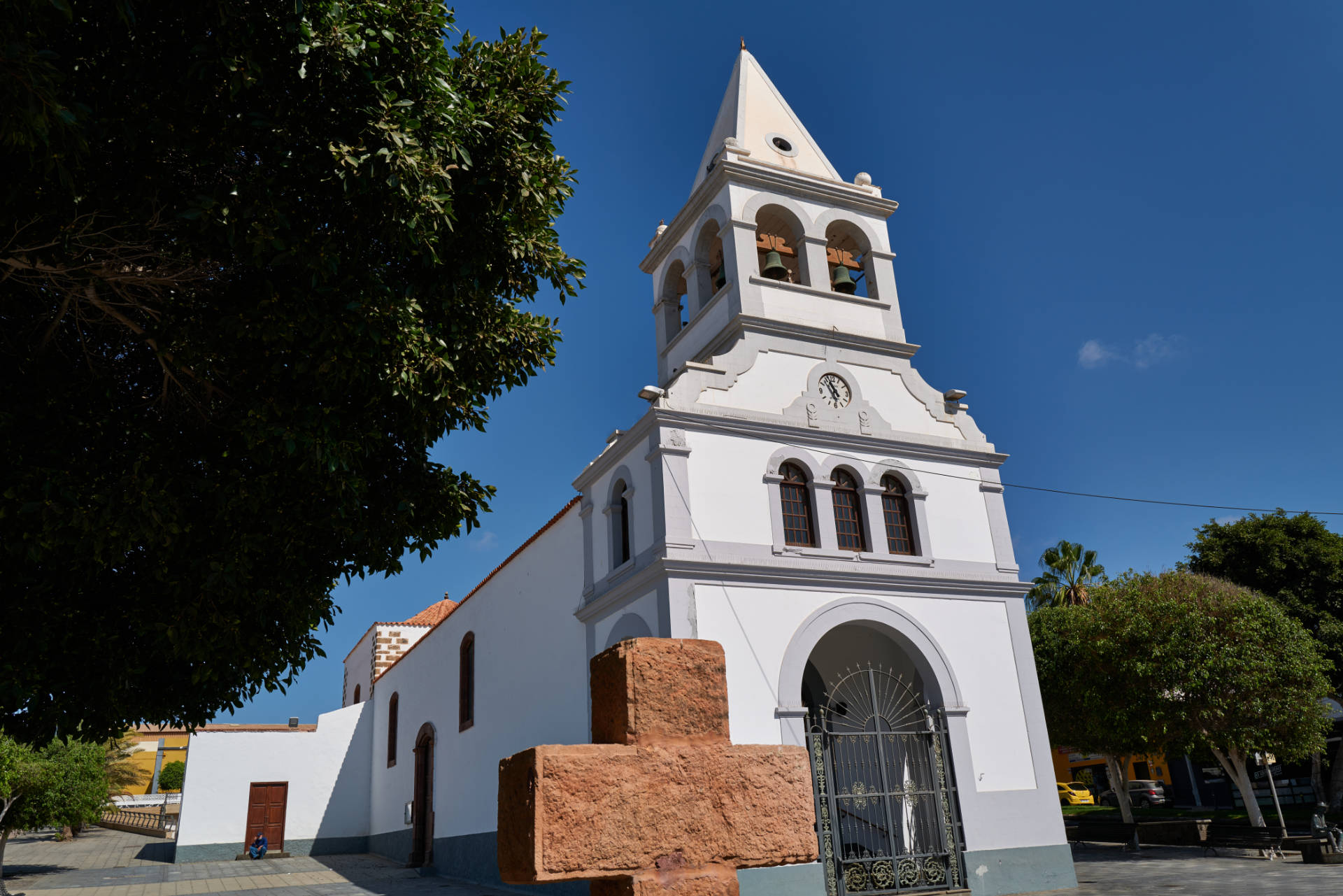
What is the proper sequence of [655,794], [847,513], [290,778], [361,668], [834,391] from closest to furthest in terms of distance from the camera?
[655,794] < [847,513] < [834,391] < [290,778] < [361,668]

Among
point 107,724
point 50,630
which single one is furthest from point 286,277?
point 107,724

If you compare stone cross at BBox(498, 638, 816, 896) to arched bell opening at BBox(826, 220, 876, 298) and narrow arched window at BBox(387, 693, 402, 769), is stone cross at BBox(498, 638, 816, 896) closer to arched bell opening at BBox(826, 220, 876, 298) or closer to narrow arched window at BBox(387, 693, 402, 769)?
arched bell opening at BBox(826, 220, 876, 298)

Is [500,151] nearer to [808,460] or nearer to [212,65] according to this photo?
[212,65]

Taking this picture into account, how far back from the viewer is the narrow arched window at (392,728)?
24.5m

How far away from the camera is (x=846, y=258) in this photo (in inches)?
625

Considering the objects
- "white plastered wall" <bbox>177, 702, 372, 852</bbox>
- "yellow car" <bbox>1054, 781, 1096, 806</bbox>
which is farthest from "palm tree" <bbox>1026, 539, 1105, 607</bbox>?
"white plastered wall" <bbox>177, 702, 372, 852</bbox>

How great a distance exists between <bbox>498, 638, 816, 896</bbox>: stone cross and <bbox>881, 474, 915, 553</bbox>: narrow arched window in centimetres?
994

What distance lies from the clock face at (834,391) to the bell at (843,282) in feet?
6.03

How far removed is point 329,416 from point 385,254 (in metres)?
1.26

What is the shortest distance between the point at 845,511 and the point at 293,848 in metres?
19.8

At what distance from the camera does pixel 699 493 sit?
12.4 m

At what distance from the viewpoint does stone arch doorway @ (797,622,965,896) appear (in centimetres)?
1152

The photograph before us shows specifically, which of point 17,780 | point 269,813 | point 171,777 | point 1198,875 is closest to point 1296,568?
point 1198,875

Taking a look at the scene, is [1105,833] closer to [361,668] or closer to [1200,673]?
[1200,673]
